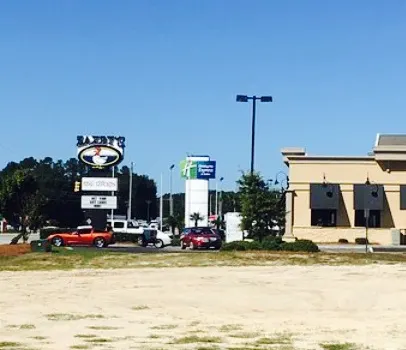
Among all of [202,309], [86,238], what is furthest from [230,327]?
[86,238]

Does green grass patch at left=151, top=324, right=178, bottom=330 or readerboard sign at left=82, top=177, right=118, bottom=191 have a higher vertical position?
readerboard sign at left=82, top=177, right=118, bottom=191

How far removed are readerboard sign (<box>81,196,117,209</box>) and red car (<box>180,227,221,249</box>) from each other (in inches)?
446

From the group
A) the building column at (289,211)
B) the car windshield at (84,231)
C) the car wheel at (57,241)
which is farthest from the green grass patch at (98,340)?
the building column at (289,211)

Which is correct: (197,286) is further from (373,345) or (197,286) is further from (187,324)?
(373,345)

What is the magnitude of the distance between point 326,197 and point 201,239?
605 inches

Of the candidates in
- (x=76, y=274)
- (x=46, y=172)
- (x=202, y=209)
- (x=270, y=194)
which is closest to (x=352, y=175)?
(x=270, y=194)

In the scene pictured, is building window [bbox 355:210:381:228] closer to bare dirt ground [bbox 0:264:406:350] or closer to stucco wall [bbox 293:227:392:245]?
stucco wall [bbox 293:227:392:245]

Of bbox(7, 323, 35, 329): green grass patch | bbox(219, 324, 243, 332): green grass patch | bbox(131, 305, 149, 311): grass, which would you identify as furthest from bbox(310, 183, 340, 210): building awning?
bbox(7, 323, 35, 329): green grass patch

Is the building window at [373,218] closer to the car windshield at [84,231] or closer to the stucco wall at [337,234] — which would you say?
the stucco wall at [337,234]

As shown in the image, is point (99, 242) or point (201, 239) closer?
point (201, 239)

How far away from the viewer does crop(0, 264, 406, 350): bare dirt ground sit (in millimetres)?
13289

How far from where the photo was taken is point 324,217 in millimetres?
63938

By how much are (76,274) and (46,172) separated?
112937 mm

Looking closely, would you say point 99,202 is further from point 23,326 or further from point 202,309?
point 23,326
